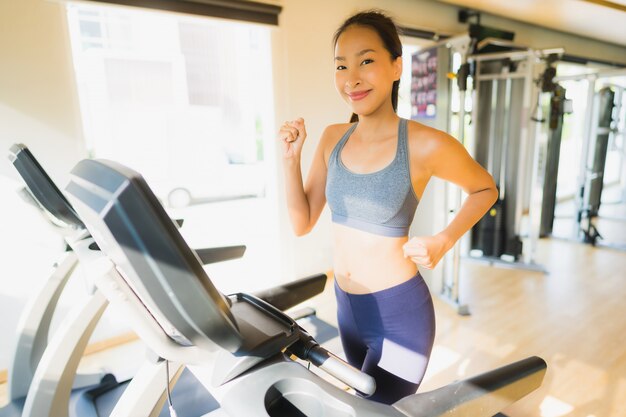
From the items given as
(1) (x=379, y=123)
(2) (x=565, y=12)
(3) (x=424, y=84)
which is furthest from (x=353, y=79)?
(2) (x=565, y=12)

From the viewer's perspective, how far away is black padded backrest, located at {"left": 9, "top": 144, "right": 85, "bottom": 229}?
3.89ft

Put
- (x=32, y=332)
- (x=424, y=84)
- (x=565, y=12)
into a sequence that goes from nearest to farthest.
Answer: (x=32, y=332) → (x=424, y=84) → (x=565, y=12)

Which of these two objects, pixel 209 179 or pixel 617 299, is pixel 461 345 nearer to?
pixel 617 299

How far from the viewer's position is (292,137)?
1.04 m

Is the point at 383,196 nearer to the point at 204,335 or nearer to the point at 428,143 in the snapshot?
the point at 428,143

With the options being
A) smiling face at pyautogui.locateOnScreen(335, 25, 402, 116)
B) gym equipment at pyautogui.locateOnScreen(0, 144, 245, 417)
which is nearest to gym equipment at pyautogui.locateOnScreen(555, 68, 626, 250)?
smiling face at pyautogui.locateOnScreen(335, 25, 402, 116)

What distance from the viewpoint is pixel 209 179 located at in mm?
6020

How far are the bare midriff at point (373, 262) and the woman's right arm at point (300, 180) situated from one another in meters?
0.14

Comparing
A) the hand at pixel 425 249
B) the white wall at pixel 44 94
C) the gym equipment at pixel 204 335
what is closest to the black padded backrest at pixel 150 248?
the gym equipment at pixel 204 335

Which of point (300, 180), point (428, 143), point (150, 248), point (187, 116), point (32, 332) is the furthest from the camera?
point (187, 116)

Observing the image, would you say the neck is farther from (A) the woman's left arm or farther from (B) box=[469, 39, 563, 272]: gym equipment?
(B) box=[469, 39, 563, 272]: gym equipment

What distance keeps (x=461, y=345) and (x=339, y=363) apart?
194cm

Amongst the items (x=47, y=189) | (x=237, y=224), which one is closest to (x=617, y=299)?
(x=47, y=189)

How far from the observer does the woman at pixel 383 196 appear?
95cm
